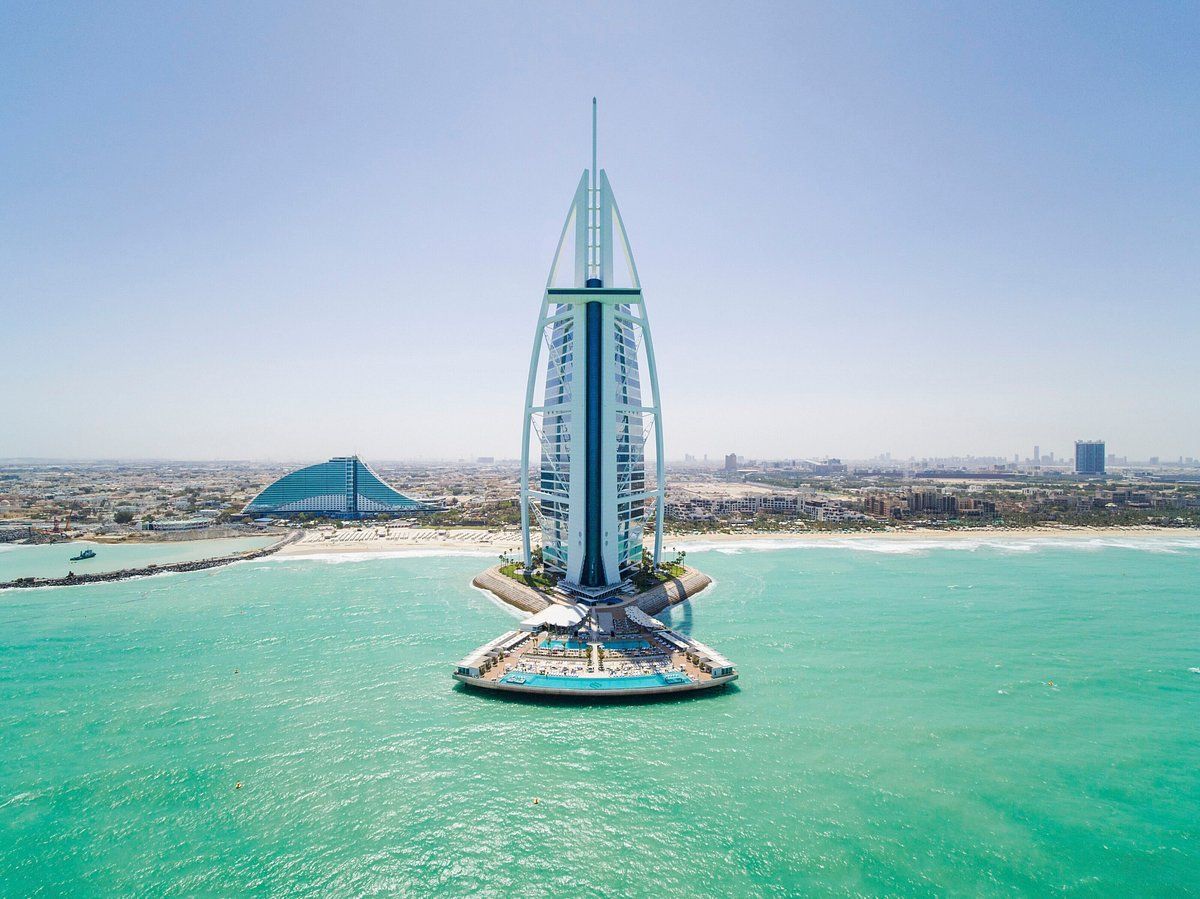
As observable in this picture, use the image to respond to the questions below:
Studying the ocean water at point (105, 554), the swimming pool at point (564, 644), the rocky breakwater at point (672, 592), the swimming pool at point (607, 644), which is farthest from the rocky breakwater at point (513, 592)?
the ocean water at point (105, 554)

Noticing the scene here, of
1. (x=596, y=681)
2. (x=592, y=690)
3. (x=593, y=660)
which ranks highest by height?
(x=593, y=660)

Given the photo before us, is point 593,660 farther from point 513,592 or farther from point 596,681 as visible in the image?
point 513,592

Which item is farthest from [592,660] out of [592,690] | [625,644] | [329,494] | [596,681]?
[329,494]

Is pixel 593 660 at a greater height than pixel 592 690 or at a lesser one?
greater

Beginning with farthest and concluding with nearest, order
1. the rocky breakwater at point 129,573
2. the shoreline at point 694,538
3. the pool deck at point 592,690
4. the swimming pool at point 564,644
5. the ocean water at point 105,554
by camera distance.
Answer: the shoreline at point 694,538 < the ocean water at point 105,554 < the rocky breakwater at point 129,573 < the swimming pool at point 564,644 < the pool deck at point 592,690

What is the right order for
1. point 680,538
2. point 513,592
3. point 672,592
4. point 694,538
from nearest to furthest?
point 513,592
point 672,592
point 680,538
point 694,538

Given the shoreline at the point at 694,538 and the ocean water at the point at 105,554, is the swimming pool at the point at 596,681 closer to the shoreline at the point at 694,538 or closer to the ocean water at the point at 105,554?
the shoreline at the point at 694,538

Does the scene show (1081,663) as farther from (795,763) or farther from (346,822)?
(346,822)
